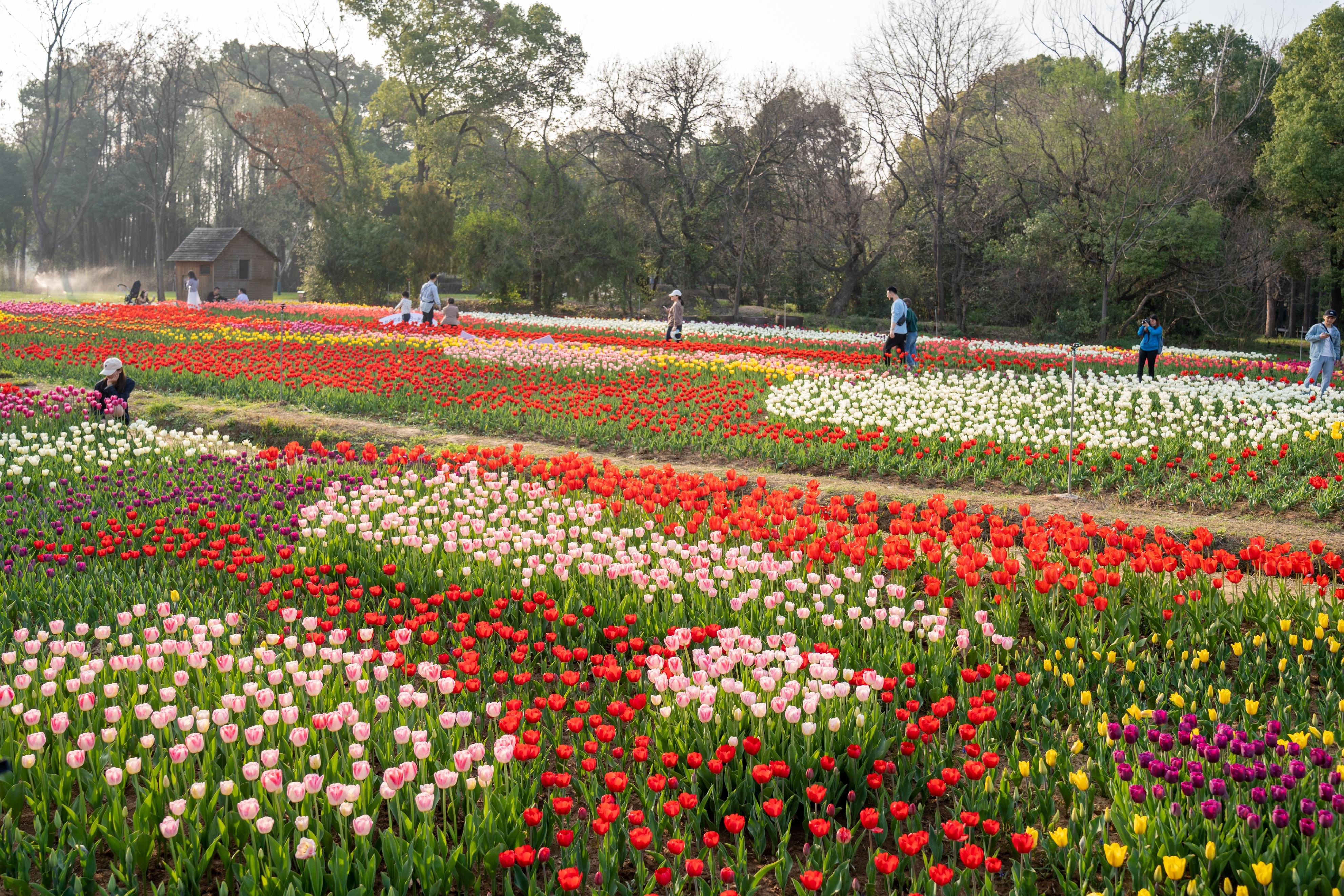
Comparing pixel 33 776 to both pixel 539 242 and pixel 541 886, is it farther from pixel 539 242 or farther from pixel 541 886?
pixel 539 242

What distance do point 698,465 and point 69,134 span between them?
7270cm

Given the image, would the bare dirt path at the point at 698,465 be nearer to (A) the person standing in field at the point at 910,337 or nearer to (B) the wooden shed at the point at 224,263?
(A) the person standing in field at the point at 910,337

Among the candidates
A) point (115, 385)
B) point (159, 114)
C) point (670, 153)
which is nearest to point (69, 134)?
point (159, 114)

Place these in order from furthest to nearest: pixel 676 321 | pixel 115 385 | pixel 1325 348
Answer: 1. pixel 676 321
2. pixel 1325 348
3. pixel 115 385

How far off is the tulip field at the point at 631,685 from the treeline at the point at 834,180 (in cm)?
2789

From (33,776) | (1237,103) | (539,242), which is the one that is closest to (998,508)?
(33,776)

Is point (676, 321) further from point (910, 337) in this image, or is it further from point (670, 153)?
point (670, 153)

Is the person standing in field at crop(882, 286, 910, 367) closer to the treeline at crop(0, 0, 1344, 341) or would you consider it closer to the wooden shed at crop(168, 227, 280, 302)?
the treeline at crop(0, 0, 1344, 341)

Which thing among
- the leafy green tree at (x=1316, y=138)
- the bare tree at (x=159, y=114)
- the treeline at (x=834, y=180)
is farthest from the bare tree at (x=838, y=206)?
the bare tree at (x=159, y=114)

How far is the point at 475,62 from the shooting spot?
54.9m

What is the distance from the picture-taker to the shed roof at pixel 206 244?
4750 cm

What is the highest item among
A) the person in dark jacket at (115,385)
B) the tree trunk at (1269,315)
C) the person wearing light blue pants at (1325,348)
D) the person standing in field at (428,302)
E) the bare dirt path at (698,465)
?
the tree trunk at (1269,315)

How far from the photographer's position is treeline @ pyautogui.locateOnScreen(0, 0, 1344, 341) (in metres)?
34.8

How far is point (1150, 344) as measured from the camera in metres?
17.0
